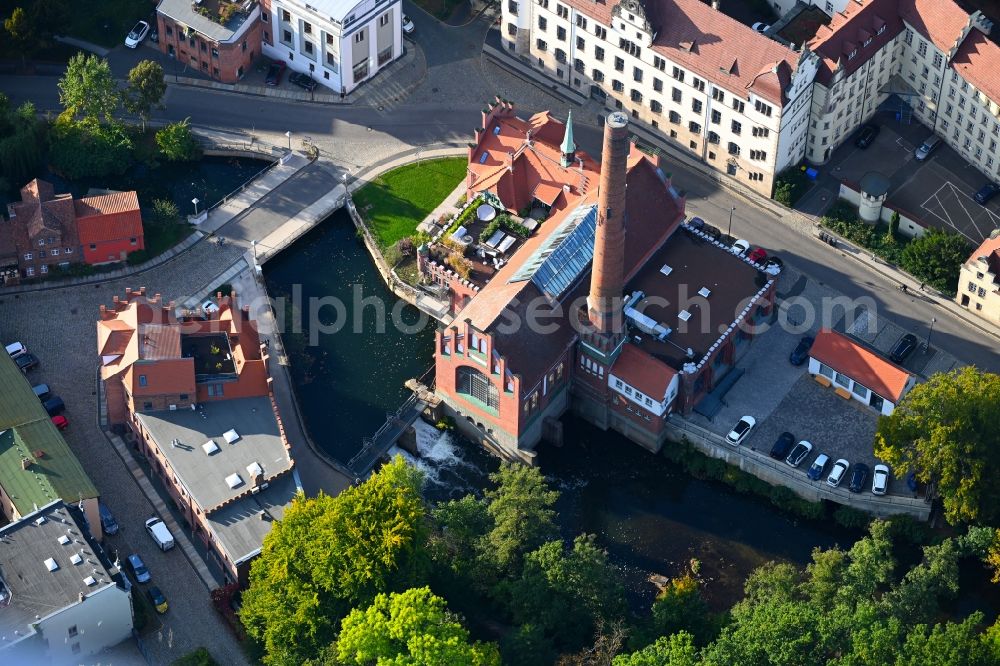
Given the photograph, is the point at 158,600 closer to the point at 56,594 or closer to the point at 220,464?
the point at 56,594

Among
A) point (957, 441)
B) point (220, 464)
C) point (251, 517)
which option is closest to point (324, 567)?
point (251, 517)

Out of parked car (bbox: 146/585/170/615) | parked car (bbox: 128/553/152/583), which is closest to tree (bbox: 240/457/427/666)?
parked car (bbox: 146/585/170/615)

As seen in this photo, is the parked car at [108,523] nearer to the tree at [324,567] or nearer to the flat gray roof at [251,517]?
the flat gray roof at [251,517]

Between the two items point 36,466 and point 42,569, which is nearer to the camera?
point 42,569

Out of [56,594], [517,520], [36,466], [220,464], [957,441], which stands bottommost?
[56,594]

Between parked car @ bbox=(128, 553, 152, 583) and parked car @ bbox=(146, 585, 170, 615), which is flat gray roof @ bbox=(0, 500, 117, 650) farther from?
parked car @ bbox=(146, 585, 170, 615)

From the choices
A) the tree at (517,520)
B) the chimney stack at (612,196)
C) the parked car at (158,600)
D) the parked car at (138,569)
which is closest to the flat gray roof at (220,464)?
the parked car at (138,569)
